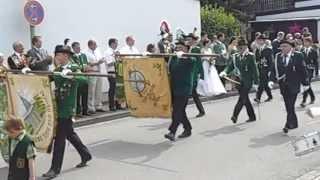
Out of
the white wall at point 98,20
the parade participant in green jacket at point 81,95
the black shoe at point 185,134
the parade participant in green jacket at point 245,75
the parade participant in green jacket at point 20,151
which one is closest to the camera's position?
the parade participant in green jacket at point 20,151

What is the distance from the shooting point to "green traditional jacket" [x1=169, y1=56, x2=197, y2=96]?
36.9 ft

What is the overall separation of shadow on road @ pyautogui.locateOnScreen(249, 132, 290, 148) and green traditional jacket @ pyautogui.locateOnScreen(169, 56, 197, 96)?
138 centimetres

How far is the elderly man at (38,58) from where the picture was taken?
1348 cm

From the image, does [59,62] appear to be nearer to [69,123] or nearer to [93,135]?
[69,123]

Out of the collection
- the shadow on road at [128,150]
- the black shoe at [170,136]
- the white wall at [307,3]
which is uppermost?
the white wall at [307,3]

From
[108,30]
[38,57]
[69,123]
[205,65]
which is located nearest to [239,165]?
[69,123]

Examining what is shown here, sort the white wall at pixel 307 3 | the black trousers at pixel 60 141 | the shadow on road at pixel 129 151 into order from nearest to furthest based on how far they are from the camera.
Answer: the black trousers at pixel 60 141 → the shadow on road at pixel 129 151 → the white wall at pixel 307 3

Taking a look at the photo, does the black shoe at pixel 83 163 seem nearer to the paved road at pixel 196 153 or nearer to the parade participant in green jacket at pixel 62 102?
the paved road at pixel 196 153

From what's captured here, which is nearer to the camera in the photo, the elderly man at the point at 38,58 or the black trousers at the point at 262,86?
the elderly man at the point at 38,58

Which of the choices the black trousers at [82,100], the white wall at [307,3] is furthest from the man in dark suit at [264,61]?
the white wall at [307,3]

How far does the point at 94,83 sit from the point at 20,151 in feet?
28.3

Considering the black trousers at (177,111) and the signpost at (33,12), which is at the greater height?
the signpost at (33,12)

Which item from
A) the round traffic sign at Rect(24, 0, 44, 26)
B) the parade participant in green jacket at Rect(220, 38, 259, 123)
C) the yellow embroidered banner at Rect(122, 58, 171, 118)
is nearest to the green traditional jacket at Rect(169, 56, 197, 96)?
the yellow embroidered banner at Rect(122, 58, 171, 118)

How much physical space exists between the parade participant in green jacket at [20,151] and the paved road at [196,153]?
2136 mm
